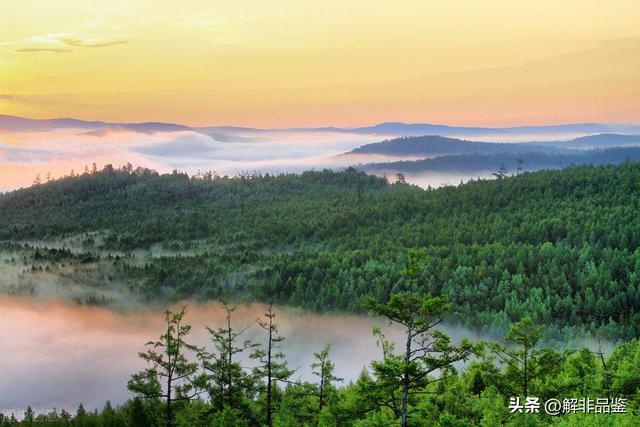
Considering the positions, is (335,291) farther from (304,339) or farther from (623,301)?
(623,301)

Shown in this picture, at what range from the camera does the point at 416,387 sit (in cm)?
3106

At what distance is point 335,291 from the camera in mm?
195250

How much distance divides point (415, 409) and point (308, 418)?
33368 millimetres

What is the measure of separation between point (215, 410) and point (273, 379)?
8.72m

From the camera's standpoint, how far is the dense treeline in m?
30.2

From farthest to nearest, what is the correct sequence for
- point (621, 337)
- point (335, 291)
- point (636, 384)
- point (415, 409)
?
point (335, 291) → point (621, 337) → point (636, 384) → point (415, 409)

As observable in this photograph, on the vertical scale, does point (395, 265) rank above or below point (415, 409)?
below

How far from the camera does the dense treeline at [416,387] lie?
3019 cm

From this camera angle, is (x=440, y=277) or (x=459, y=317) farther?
(x=440, y=277)

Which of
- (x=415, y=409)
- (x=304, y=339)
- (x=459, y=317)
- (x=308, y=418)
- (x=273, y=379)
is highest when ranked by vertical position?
(x=415, y=409)

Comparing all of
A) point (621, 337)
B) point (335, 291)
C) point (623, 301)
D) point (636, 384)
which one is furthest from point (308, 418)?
point (335, 291)

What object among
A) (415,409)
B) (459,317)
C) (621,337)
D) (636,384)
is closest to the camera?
(415,409)

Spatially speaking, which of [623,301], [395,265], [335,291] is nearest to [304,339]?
[335,291]

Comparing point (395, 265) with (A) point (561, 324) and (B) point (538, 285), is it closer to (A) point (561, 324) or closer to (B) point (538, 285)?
(B) point (538, 285)
